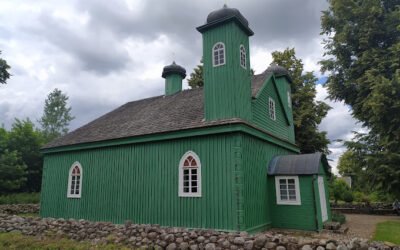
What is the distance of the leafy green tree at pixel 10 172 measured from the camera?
22.0 meters

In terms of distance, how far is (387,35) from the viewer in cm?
1734

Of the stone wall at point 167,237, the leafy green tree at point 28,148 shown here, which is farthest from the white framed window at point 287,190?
the leafy green tree at point 28,148

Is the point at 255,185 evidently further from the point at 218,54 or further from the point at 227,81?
the point at 218,54

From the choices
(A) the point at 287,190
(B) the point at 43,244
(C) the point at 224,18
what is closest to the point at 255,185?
(A) the point at 287,190

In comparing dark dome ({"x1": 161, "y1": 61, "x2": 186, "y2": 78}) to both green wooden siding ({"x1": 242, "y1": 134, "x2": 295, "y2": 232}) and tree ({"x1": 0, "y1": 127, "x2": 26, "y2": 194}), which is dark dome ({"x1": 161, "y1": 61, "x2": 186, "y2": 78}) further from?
tree ({"x1": 0, "y1": 127, "x2": 26, "y2": 194})

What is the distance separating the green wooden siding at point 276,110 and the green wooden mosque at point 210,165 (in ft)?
0.36

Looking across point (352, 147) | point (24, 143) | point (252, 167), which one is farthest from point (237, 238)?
point (24, 143)

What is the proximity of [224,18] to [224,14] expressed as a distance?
7.6 inches

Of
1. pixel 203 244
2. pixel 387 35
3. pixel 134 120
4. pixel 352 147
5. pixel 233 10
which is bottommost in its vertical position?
pixel 203 244

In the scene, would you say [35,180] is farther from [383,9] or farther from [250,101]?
[383,9]

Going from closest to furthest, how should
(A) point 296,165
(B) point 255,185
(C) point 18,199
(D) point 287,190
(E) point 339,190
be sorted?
→ (B) point 255,185, (D) point 287,190, (A) point 296,165, (C) point 18,199, (E) point 339,190

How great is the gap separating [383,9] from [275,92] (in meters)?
9.00

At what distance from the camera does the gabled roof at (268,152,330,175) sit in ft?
39.3

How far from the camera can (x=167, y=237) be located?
333 inches
